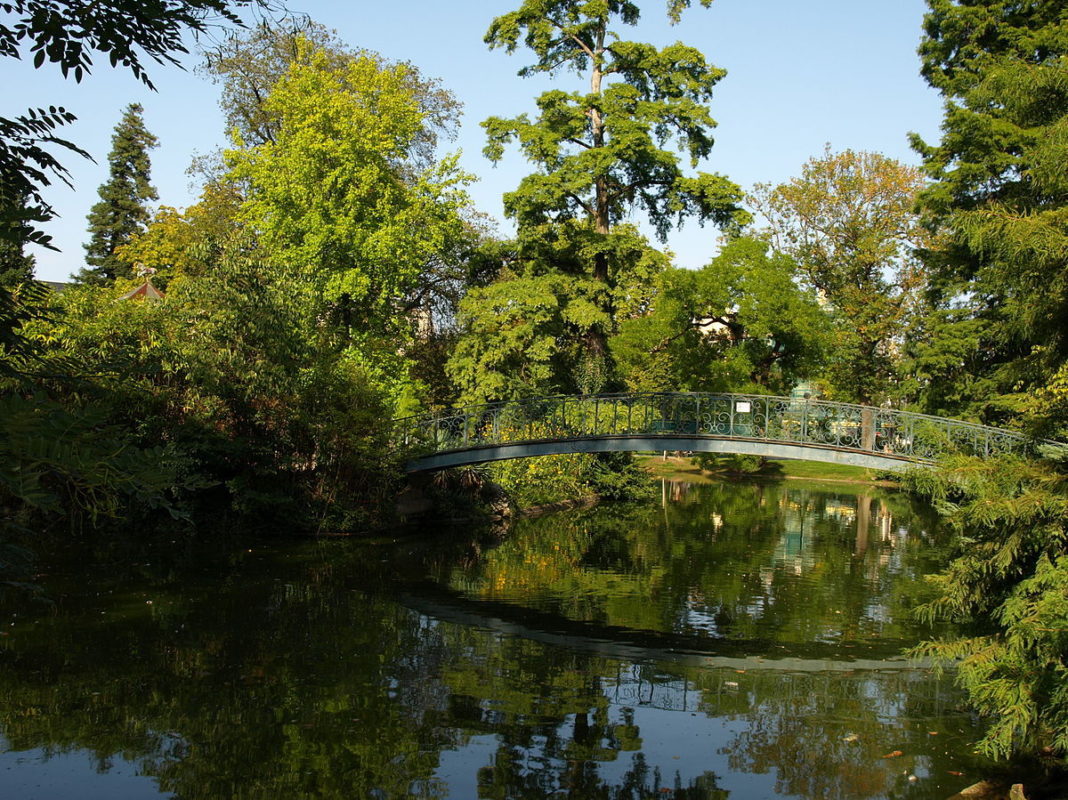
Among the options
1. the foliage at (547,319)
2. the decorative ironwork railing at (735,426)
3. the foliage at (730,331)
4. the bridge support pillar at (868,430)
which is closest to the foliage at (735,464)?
the foliage at (730,331)

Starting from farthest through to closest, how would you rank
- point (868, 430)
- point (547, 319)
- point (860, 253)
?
1. point (860, 253)
2. point (547, 319)
3. point (868, 430)

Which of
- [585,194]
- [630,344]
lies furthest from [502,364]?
[630,344]

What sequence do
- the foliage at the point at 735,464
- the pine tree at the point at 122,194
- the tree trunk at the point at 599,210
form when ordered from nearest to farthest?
the tree trunk at the point at 599,210 → the foliage at the point at 735,464 → the pine tree at the point at 122,194

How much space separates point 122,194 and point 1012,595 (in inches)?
1885

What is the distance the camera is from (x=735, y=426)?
67.9ft

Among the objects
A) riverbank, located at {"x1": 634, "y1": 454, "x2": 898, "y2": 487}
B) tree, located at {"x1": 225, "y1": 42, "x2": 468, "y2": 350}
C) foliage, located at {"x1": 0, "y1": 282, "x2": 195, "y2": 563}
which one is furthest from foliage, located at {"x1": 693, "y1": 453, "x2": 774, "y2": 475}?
foliage, located at {"x1": 0, "y1": 282, "x2": 195, "y2": 563}

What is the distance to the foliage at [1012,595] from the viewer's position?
7.44 metres

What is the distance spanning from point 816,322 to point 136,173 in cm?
3522

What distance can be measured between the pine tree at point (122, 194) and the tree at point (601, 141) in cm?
2731

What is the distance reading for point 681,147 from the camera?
2633 cm

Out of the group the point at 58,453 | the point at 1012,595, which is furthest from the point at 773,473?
the point at 58,453

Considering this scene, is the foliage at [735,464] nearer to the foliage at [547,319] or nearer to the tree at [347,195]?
the foliage at [547,319]

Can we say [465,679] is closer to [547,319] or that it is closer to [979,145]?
[547,319]

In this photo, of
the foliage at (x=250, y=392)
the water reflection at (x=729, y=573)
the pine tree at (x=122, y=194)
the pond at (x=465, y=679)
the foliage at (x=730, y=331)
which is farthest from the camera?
the pine tree at (x=122, y=194)
